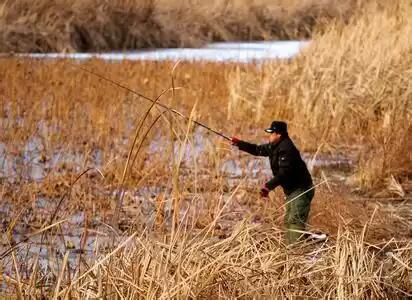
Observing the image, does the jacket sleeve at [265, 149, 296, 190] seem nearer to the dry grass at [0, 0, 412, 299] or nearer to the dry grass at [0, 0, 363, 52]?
the dry grass at [0, 0, 412, 299]

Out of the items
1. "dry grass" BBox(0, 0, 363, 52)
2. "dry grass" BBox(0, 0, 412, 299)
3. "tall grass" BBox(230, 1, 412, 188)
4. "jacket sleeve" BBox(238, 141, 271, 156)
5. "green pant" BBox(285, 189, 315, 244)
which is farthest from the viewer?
"dry grass" BBox(0, 0, 363, 52)

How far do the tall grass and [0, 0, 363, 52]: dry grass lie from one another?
3.88 metres

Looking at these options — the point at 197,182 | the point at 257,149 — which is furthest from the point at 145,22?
the point at 257,149

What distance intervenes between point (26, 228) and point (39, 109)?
140 inches

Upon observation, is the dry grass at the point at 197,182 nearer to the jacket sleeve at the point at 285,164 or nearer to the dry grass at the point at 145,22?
Result: the jacket sleeve at the point at 285,164

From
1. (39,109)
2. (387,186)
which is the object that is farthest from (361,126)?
(39,109)

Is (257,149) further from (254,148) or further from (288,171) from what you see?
(288,171)

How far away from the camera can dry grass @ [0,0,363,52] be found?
577 inches

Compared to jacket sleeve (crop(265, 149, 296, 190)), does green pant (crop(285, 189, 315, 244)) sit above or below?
below

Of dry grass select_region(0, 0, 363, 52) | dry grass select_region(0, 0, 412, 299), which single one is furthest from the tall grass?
dry grass select_region(0, 0, 363, 52)

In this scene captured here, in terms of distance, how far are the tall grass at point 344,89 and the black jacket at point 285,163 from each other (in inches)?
95.8

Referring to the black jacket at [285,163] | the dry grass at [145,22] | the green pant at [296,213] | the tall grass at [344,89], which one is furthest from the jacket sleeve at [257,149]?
the dry grass at [145,22]

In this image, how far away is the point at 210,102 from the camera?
8672mm

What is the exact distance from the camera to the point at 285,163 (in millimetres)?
3391
